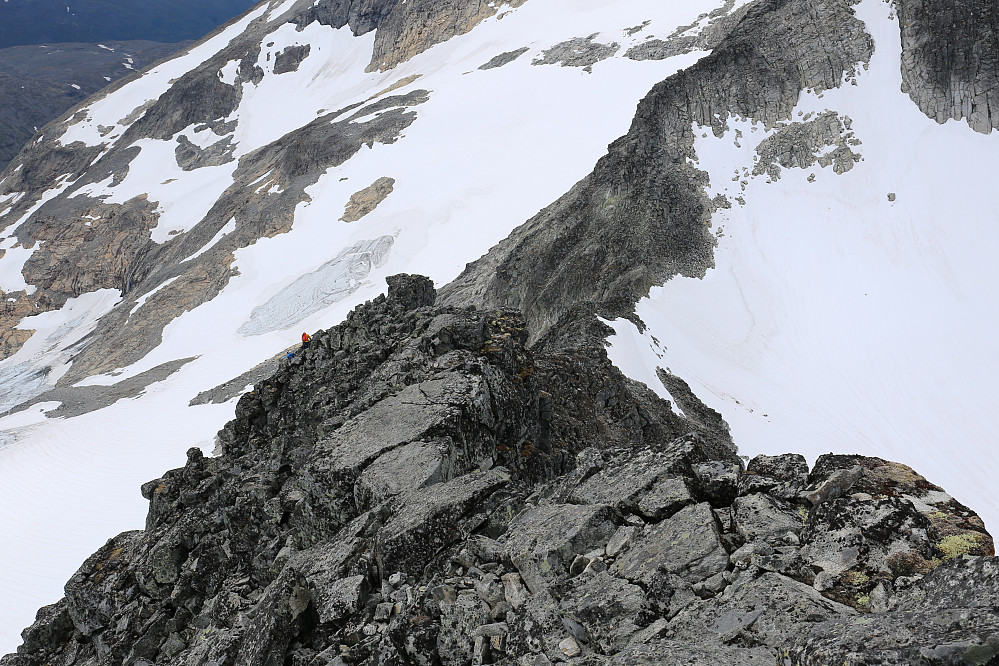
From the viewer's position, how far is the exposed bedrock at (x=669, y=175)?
2933 cm

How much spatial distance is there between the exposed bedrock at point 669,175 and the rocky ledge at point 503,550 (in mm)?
15300

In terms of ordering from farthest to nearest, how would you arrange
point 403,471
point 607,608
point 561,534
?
point 403,471 < point 561,534 < point 607,608

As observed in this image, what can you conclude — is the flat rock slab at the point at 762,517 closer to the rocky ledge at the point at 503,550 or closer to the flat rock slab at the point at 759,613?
the rocky ledge at the point at 503,550

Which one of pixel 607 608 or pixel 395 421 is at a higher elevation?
pixel 395 421

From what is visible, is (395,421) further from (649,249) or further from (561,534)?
(649,249)

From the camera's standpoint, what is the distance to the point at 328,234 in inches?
2295

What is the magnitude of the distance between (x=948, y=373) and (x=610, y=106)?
1729 inches

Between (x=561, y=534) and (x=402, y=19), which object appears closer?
(x=561, y=534)

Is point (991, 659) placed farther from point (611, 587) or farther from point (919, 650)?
point (611, 587)

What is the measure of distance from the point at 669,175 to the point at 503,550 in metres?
28.5

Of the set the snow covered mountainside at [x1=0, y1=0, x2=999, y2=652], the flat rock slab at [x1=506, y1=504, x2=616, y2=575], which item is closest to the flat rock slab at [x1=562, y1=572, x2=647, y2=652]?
the flat rock slab at [x1=506, y1=504, x2=616, y2=575]

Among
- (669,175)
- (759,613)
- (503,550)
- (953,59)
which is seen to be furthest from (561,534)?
(953,59)

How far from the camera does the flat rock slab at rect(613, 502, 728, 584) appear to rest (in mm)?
6008

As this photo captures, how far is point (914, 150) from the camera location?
29.1 m
